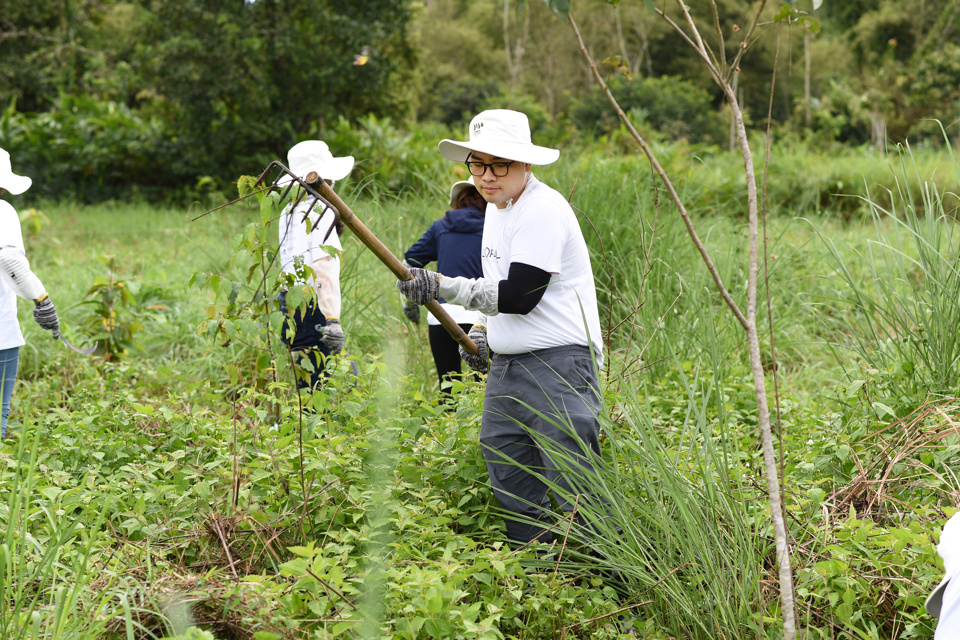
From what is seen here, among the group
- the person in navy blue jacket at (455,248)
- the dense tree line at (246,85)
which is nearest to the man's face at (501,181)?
the person in navy blue jacket at (455,248)

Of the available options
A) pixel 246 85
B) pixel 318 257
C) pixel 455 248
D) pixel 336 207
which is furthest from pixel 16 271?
pixel 246 85

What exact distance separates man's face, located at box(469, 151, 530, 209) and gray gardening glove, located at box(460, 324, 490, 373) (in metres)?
0.60

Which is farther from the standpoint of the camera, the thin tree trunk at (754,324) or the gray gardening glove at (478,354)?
the gray gardening glove at (478,354)

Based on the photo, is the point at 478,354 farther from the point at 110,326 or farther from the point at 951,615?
the point at 110,326

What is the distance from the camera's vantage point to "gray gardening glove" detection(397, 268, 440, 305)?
8.29ft

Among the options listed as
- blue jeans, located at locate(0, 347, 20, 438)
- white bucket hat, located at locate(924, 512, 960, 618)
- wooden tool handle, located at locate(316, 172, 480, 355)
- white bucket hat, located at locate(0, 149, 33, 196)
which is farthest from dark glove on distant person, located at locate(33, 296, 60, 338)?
white bucket hat, located at locate(924, 512, 960, 618)

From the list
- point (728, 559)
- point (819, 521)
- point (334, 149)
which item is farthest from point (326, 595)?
point (334, 149)

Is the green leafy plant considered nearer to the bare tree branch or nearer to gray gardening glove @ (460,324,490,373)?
gray gardening glove @ (460,324,490,373)

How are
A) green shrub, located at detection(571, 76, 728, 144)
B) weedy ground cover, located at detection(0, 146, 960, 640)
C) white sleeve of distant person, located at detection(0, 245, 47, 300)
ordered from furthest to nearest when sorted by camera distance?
green shrub, located at detection(571, 76, 728, 144) → white sleeve of distant person, located at detection(0, 245, 47, 300) → weedy ground cover, located at detection(0, 146, 960, 640)

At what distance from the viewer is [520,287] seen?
2545 mm

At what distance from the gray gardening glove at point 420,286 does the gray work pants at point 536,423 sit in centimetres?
42

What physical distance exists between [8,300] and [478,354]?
2.33 metres

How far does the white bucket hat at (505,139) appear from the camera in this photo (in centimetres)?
264

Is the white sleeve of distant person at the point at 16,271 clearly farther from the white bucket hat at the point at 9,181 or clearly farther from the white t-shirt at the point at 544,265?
the white t-shirt at the point at 544,265
